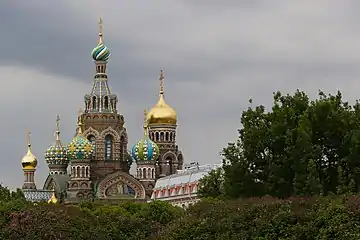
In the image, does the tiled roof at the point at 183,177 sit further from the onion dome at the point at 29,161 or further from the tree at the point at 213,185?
the tree at the point at 213,185

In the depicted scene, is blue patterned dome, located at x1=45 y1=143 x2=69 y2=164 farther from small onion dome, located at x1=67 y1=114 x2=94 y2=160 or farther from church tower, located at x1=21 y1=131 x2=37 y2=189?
small onion dome, located at x1=67 y1=114 x2=94 y2=160

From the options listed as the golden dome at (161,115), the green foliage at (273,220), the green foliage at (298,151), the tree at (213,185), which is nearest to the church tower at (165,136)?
the golden dome at (161,115)

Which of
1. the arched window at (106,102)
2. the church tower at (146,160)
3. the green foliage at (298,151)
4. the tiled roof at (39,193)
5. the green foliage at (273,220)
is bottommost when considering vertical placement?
the green foliage at (273,220)

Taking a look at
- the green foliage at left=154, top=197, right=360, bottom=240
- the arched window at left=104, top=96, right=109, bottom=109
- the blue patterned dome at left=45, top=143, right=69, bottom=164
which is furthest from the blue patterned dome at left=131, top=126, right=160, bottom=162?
the green foliage at left=154, top=197, right=360, bottom=240

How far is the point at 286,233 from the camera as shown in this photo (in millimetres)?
19438

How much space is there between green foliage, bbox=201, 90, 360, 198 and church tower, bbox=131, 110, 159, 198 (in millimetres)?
41892

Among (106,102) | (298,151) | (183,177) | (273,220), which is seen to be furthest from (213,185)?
(106,102)

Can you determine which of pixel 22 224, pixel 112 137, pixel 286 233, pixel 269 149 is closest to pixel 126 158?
pixel 112 137

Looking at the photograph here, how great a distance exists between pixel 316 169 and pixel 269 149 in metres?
2.14

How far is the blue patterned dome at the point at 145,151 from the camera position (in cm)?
7263

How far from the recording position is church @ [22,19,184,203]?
71.7 metres

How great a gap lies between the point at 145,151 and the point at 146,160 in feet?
3.11

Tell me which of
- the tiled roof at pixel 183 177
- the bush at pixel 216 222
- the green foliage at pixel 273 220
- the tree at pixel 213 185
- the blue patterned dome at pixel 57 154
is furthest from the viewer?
the blue patterned dome at pixel 57 154

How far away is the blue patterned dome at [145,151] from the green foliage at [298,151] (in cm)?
4179
